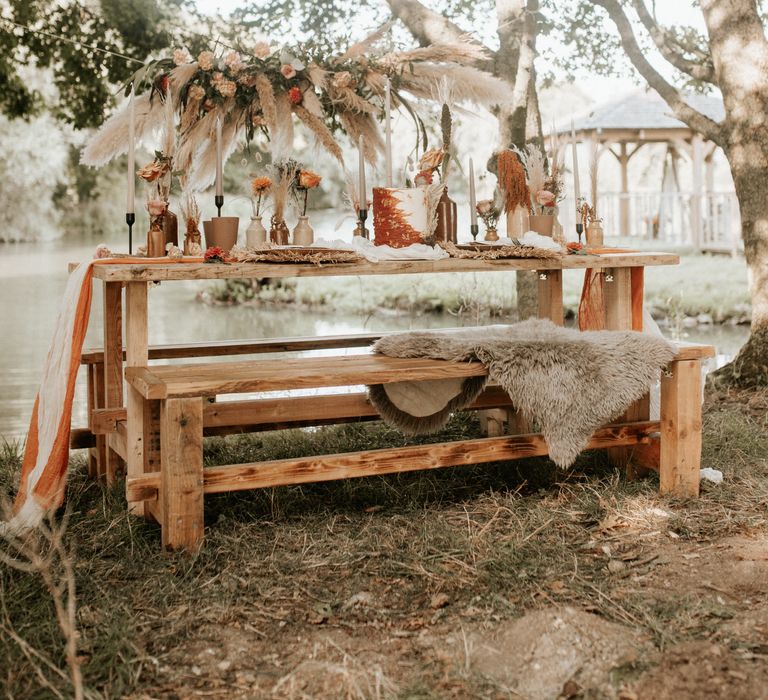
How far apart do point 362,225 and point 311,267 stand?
0.56 meters

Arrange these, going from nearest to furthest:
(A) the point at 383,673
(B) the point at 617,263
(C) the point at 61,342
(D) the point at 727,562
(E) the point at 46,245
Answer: (A) the point at 383,673
(D) the point at 727,562
(C) the point at 61,342
(B) the point at 617,263
(E) the point at 46,245

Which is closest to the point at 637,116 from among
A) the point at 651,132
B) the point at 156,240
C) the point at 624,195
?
the point at 651,132

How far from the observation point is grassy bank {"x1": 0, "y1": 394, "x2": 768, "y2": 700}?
7.21 feet

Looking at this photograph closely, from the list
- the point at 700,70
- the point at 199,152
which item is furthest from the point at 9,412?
the point at 700,70

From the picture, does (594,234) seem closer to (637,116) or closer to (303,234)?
(303,234)

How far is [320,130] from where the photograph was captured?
384cm

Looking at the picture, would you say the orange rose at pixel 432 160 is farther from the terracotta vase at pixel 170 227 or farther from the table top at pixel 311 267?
the terracotta vase at pixel 170 227

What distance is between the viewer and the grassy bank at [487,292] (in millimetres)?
11383

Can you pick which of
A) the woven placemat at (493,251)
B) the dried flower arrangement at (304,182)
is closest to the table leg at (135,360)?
the dried flower arrangement at (304,182)

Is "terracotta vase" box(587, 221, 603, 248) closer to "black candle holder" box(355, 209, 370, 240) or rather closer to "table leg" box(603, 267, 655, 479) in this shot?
"table leg" box(603, 267, 655, 479)

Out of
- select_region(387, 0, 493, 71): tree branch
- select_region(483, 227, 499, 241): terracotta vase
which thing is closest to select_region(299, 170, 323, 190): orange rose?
select_region(483, 227, 499, 241): terracotta vase

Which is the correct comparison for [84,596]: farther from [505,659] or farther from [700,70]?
[700,70]

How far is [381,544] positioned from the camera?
9.99 feet

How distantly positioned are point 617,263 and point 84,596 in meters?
2.30
